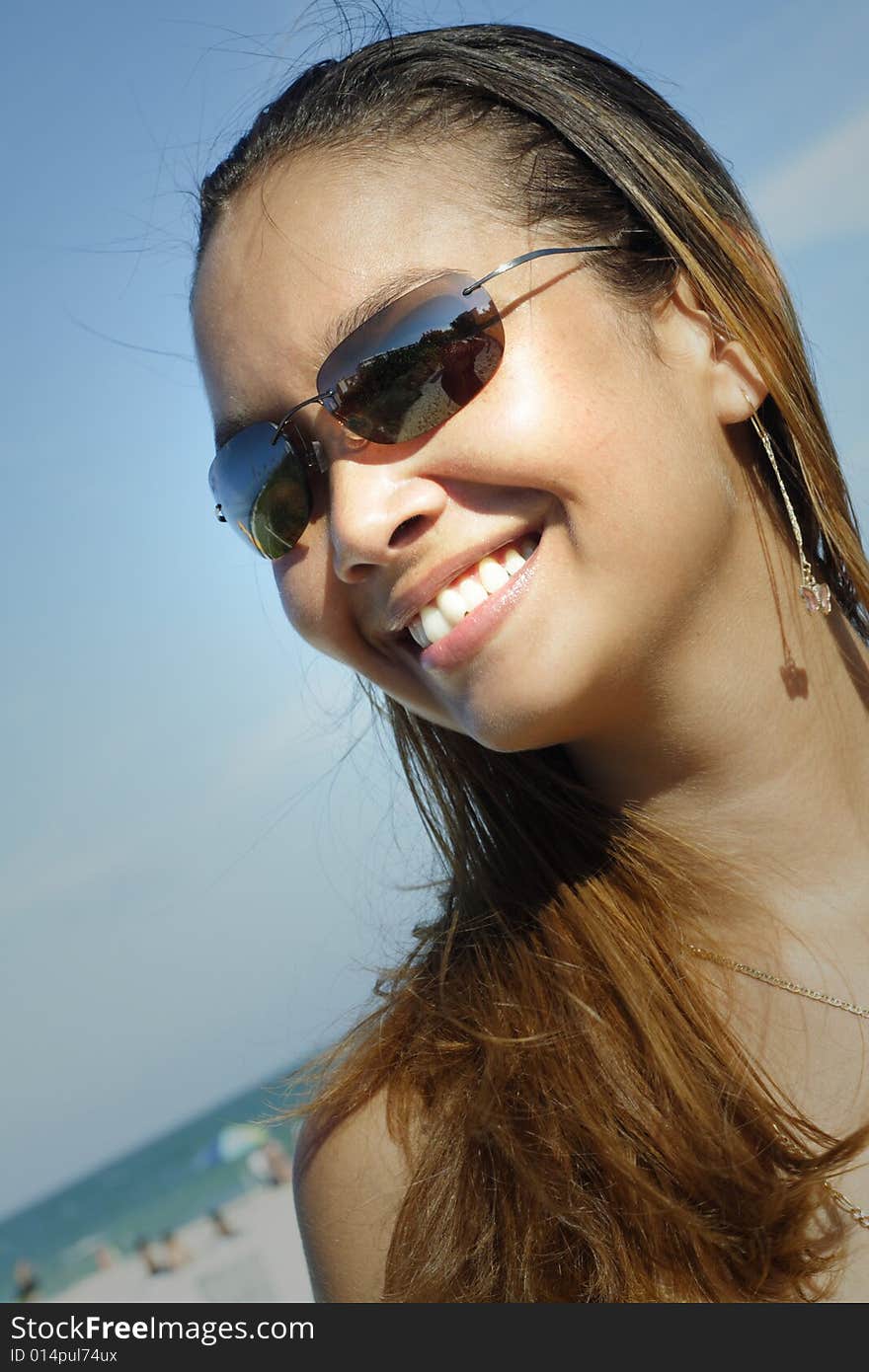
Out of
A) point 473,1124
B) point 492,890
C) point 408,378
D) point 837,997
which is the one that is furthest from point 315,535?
point 837,997

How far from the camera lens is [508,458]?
2021 mm

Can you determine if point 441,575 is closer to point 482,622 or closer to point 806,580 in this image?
point 482,622

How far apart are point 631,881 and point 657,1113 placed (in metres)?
0.49

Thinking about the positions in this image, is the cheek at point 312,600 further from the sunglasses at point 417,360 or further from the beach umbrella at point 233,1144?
the beach umbrella at point 233,1144

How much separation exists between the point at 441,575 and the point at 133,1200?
139 feet

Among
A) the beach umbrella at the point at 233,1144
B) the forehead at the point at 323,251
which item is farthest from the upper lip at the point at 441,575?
the beach umbrella at the point at 233,1144

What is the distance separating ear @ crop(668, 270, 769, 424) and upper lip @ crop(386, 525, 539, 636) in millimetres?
570

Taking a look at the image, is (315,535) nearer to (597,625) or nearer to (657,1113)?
(597,625)

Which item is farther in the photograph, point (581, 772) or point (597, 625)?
point (581, 772)

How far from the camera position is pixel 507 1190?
2.26 m

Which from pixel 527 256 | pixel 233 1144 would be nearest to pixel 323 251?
pixel 527 256

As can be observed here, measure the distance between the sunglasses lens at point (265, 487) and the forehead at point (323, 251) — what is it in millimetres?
73

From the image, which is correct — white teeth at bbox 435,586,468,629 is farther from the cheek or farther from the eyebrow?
the eyebrow

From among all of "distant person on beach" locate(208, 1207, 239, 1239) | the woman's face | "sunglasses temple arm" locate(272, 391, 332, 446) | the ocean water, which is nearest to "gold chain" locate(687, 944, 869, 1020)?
the woman's face
